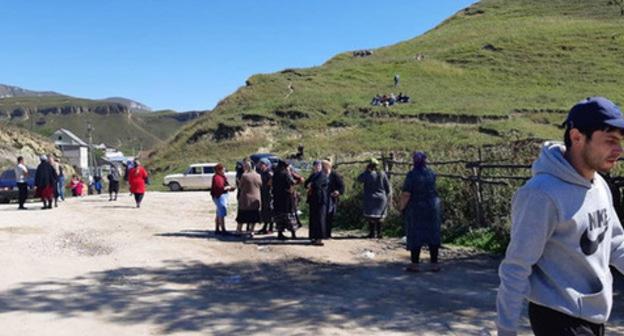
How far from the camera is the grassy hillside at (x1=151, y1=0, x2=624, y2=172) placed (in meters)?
43.7

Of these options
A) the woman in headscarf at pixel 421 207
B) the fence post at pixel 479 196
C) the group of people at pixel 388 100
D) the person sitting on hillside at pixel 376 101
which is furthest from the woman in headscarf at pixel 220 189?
the person sitting on hillside at pixel 376 101

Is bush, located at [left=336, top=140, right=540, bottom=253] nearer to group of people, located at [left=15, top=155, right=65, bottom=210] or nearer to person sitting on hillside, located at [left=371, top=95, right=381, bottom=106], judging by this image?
group of people, located at [left=15, top=155, right=65, bottom=210]

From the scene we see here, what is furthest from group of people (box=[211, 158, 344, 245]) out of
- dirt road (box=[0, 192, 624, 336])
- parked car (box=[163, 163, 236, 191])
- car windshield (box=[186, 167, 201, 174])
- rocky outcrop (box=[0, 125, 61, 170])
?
rocky outcrop (box=[0, 125, 61, 170])

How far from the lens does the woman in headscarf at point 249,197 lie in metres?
12.7

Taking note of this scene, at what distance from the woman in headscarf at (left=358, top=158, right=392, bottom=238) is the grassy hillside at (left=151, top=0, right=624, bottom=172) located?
55.7 ft

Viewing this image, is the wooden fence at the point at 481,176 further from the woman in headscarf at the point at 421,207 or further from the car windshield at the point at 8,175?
the car windshield at the point at 8,175

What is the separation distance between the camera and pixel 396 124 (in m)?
46.0

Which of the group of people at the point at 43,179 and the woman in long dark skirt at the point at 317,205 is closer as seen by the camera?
the woman in long dark skirt at the point at 317,205

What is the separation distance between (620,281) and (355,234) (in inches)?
240

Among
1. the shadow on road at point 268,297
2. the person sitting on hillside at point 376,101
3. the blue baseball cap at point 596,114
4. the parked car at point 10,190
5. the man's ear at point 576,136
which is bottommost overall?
the shadow on road at point 268,297

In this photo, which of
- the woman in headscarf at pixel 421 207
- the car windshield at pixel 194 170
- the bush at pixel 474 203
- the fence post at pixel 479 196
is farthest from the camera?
the car windshield at pixel 194 170

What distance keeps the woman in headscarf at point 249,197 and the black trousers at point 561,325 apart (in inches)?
394

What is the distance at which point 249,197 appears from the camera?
1273 centimetres

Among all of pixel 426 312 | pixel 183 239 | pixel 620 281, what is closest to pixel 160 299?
pixel 426 312
